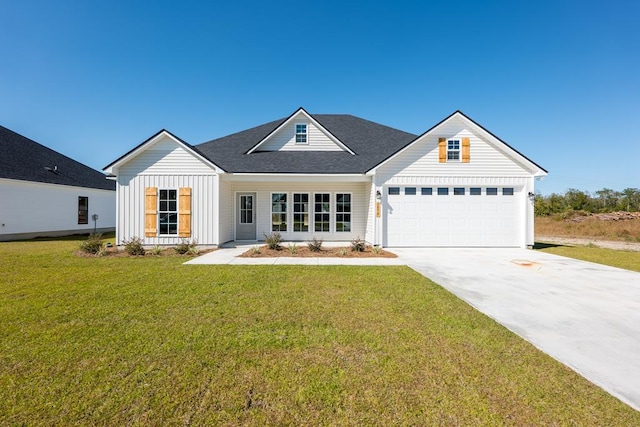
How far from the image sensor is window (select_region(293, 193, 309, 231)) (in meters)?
12.8

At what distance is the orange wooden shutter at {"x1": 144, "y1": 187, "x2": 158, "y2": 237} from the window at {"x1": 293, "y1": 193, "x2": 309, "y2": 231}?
18.7 feet

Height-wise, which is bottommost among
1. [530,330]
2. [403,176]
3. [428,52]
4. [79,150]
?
[530,330]

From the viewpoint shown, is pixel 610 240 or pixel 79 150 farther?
pixel 79 150

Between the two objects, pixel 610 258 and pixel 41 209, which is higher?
pixel 41 209

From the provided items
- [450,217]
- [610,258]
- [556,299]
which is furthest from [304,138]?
[610,258]

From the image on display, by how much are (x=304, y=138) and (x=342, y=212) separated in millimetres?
4273

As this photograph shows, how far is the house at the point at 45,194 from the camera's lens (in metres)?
14.1

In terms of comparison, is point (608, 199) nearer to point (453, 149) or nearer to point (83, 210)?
point (453, 149)

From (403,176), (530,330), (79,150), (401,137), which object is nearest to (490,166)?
(403,176)

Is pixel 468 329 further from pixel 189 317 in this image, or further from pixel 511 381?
pixel 189 317

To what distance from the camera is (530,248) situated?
37.2 ft

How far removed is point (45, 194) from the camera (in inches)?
613

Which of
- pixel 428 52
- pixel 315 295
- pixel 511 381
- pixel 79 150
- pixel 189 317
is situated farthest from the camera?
pixel 79 150

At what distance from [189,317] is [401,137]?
14.4 meters
